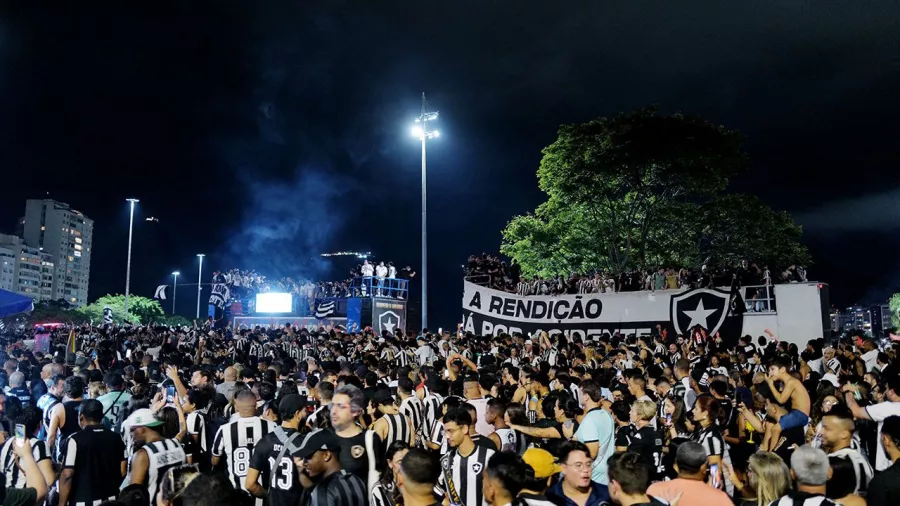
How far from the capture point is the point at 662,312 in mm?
19125

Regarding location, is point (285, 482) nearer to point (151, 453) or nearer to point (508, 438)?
point (151, 453)

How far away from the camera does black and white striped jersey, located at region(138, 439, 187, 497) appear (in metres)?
5.20

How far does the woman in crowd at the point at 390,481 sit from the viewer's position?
4574mm

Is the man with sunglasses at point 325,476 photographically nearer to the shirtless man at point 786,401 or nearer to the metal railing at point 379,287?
the shirtless man at point 786,401

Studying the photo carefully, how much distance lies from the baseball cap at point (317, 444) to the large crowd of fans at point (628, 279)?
53.1ft

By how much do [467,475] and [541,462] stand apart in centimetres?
65

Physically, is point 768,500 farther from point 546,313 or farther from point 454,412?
point 546,313

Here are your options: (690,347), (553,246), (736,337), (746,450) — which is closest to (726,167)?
(553,246)

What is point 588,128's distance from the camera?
94.8 ft

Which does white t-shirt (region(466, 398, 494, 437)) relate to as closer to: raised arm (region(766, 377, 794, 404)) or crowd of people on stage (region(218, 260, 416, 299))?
raised arm (region(766, 377, 794, 404))

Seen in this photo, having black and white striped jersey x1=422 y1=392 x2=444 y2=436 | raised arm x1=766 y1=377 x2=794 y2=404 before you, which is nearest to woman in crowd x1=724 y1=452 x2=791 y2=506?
raised arm x1=766 y1=377 x2=794 y2=404

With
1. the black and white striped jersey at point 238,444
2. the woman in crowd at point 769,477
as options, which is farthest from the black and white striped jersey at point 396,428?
the woman in crowd at point 769,477

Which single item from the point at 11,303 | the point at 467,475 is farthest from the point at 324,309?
the point at 467,475

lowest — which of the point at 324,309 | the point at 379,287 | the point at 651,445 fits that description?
the point at 651,445
